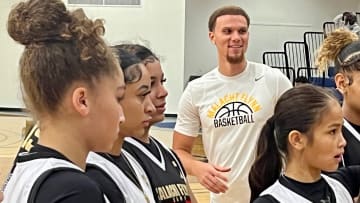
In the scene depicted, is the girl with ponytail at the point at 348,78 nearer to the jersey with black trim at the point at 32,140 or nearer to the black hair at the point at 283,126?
the black hair at the point at 283,126

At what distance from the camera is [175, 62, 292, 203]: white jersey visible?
2.46 meters

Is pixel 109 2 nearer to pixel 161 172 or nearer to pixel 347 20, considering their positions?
pixel 347 20

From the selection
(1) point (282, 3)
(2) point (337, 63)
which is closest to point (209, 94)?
(2) point (337, 63)

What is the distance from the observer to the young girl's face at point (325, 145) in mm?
1590

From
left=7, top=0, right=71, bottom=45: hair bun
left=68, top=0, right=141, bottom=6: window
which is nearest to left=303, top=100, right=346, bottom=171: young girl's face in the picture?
left=7, top=0, right=71, bottom=45: hair bun

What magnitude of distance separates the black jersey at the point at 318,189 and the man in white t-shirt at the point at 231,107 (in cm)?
78

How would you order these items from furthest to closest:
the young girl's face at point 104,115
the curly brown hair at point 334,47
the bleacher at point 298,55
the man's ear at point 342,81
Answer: the bleacher at point 298,55, the curly brown hair at point 334,47, the man's ear at point 342,81, the young girl's face at point 104,115

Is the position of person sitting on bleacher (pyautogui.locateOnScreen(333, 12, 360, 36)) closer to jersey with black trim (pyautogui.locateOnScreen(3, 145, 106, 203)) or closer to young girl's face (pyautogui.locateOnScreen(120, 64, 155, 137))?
young girl's face (pyautogui.locateOnScreen(120, 64, 155, 137))

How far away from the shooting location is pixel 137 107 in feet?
4.79

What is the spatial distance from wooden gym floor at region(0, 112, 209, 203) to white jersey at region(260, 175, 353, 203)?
2.92 m

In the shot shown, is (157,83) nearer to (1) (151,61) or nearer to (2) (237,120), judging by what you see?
(1) (151,61)

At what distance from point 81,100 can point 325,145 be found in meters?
0.85

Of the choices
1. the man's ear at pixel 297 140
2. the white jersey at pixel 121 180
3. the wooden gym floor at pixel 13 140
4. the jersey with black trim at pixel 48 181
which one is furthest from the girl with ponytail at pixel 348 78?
the wooden gym floor at pixel 13 140

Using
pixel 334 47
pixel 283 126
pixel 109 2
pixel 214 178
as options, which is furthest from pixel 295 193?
pixel 109 2
